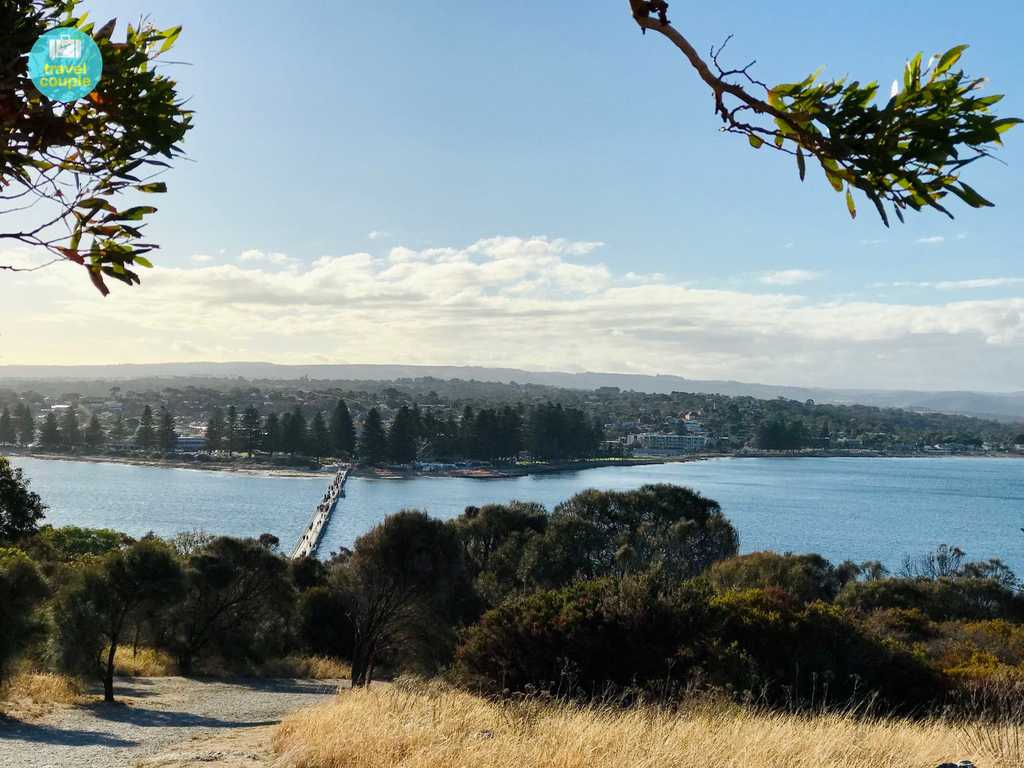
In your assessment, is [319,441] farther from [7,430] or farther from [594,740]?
[594,740]

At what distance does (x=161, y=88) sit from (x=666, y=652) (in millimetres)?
7166

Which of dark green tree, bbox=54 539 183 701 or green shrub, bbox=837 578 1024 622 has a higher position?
dark green tree, bbox=54 539 183 701

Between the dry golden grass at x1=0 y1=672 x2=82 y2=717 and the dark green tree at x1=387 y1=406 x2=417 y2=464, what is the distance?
2974 inches

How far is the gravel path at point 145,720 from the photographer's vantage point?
7844mm

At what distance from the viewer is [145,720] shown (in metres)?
11.2

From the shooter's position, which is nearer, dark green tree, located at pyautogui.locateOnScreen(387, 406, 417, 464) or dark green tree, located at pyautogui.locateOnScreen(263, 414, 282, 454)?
dark green tree, located at pyautogui.locateOnScreen(387, 406, 417, 464)

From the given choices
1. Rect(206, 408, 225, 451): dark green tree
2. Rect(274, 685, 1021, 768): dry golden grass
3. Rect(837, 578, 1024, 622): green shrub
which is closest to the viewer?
Rect(274, 685, 1021, 768): dry golden grass

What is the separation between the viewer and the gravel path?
7.84 meters

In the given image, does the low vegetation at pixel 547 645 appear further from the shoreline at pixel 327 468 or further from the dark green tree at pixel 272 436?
the dark green tree at pixel 272 436

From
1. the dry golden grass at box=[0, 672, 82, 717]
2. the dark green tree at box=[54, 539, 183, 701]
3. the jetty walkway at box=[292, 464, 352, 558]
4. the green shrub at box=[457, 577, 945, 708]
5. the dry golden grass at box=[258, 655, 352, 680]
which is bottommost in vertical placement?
the jetty walkway at box=[292, 464, 352, 558]

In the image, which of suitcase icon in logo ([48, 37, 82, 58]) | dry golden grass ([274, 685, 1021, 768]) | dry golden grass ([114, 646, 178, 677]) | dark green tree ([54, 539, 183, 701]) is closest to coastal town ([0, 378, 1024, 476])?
dry golden grass ([114, 646, 178, 677])

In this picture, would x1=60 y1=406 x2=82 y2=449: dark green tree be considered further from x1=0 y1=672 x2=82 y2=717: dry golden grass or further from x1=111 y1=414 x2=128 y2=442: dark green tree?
x1=0 y1=672 x2=82 y2=717: dry golden grass

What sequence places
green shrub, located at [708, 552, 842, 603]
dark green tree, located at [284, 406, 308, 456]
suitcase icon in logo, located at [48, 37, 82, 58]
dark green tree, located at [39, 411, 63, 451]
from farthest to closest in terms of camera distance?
dark green tree, located at [284, 406, 308, 456] < dark green tree, located at [39, 411, 63, 451] < green shrub, located at [708, 552, 842, 603] < suitcase icon in logo, located at [48, 37, 82, 58]

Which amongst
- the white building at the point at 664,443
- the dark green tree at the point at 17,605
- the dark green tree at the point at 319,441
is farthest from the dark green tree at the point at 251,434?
the dark green tree at the point at 17,605
